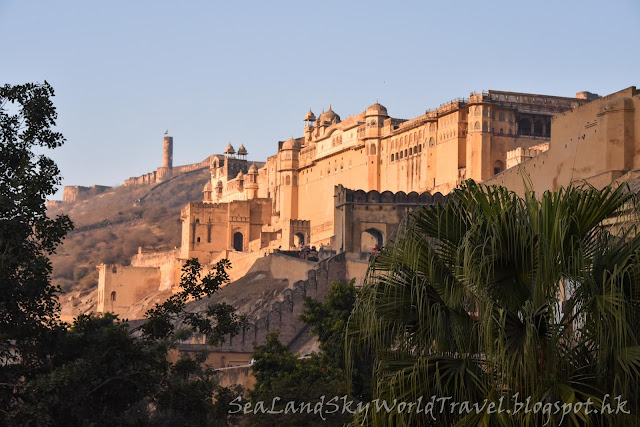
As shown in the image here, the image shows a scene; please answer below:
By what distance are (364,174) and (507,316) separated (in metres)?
54.5

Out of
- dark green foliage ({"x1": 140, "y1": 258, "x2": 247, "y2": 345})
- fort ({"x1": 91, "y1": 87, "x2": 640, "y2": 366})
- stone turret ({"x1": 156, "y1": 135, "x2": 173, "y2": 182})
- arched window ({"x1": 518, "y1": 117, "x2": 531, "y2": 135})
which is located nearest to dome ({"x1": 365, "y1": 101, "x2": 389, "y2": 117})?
fort ({"x1": 91, "y1": 87, "x2": 640, "y2": 366})

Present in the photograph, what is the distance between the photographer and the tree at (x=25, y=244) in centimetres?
1372

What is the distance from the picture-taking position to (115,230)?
383 ft

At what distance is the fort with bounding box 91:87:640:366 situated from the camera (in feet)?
93.7

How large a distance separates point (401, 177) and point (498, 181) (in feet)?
83.5

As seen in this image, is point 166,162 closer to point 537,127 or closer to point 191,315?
point 537,127

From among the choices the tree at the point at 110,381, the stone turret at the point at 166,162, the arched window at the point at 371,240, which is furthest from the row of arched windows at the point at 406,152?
the stone turret at the point at 166,162

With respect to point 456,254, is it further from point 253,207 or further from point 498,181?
point 253,207

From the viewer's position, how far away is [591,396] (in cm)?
884

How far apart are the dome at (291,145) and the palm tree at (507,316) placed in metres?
66.0

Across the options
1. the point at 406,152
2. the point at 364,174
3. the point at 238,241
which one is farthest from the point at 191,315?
the point at 238,241

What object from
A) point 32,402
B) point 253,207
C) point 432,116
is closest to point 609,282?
point 32,402

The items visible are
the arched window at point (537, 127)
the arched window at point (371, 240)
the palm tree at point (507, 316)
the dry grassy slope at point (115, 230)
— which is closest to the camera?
the palm tree at point (507, 316)

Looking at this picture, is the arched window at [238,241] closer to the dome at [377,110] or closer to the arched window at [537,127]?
the dome at [377,110]
